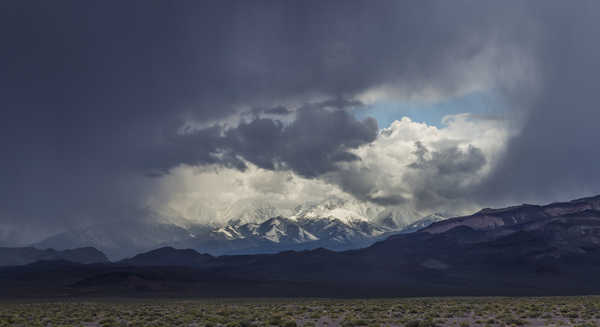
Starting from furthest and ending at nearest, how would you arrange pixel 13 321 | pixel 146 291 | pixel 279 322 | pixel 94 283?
pixel 94 283
pixel 146 291
pixel 13 321
pixel 279 322

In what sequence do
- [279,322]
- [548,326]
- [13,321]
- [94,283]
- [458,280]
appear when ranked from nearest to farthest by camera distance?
[548,326] → [279,322] → [13,321] → [94,283] → [458,280]

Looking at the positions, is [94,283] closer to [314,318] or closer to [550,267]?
[314,318]

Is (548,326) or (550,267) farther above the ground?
(550,267)

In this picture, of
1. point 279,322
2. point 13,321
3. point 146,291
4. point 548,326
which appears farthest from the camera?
point 146,291

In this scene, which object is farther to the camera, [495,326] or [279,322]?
[279,322]

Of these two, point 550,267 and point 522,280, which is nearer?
point 522,280

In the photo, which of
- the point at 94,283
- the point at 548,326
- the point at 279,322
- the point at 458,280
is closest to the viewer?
the point at 548,326

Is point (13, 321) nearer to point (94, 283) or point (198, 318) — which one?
point (198, 318)

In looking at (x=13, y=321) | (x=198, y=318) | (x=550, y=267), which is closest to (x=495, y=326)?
(x=198, y=318)

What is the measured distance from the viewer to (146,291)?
528 feet

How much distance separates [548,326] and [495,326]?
403 centimetres

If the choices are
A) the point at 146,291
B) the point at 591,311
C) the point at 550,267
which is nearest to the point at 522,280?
the point at 550,267

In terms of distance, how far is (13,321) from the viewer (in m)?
48.2

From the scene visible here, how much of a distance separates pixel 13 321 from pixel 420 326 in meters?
37.6
